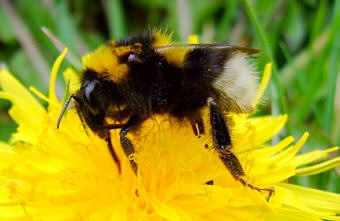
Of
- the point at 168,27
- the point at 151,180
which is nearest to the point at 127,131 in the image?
the point at 151,180

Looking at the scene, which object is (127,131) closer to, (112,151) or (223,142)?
(112,151)

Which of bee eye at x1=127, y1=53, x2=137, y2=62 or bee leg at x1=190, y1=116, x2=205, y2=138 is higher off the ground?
bee eye at x1=127, y1=53, x2=137, y2=62

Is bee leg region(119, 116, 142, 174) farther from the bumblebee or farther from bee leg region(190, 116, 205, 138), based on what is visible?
bee leg region(190, 116, 205, 138)

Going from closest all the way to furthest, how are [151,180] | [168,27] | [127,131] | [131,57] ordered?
[131,57]
[127,131]
[151,180]
[168,27]

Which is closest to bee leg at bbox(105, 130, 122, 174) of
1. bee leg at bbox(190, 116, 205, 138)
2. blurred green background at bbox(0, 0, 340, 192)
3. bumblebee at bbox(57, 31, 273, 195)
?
bumblebee at bbox(57, 31, 273, 195)

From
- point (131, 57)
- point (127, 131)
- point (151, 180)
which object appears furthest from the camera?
point (151, 180)

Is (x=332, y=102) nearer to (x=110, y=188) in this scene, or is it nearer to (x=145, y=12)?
(x=110, y=188)

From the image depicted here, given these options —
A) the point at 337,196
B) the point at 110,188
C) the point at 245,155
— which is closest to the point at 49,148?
the point at 110,188
